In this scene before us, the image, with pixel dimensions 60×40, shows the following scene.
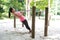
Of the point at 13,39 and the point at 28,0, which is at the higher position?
the point at 28,0

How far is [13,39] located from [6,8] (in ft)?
25.6

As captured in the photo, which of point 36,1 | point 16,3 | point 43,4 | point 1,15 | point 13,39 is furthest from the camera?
point 1,15

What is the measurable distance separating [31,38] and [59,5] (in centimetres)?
822

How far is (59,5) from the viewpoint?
1280 cm

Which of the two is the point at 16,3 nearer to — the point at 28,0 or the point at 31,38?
the point at 28,0

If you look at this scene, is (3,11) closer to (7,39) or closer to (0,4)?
(0,4)

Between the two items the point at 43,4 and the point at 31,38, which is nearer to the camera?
the point at 31,38

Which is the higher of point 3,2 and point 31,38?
point 3,2

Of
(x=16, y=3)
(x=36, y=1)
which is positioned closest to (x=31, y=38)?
(x=36, y=1)

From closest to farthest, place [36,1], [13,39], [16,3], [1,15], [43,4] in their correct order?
[13,39] < [43,4] < [36,1] < [16,3] < [1,15]

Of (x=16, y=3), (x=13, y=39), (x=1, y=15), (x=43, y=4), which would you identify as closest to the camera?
(x=13, y=39)

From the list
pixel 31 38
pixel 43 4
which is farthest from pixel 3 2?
pixel 31 38

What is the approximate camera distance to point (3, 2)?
12289 mm

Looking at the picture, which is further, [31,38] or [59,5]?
[59,5]
